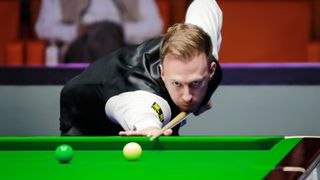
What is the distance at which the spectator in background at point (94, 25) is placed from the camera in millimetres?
5984

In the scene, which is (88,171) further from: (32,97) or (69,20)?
(69,20)

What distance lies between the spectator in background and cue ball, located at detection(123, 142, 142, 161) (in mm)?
3408

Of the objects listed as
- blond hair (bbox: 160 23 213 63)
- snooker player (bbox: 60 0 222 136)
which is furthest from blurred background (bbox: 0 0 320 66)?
blond hair (bbox: 160 23 213 63)

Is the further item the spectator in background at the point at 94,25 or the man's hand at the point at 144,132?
the spectator in background at the point at 94,25

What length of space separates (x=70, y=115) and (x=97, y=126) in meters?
0.18

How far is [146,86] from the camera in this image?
3.51 meters

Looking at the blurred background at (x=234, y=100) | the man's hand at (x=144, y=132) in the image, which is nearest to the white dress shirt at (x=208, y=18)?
the man's hand at (x=144, y=132)

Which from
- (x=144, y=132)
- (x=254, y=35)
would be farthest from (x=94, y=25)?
(x=144, y=132)

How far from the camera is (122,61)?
3791 millimetres

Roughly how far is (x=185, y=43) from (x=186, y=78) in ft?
0.50

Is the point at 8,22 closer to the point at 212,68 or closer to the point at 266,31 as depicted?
the point at 266,31

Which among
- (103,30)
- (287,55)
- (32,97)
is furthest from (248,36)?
(32,97)

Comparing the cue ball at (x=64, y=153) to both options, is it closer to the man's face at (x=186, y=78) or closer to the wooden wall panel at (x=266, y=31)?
the man's face at (x=186, y=78)

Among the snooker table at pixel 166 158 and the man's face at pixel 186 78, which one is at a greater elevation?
the man's face at pixel 186 78
